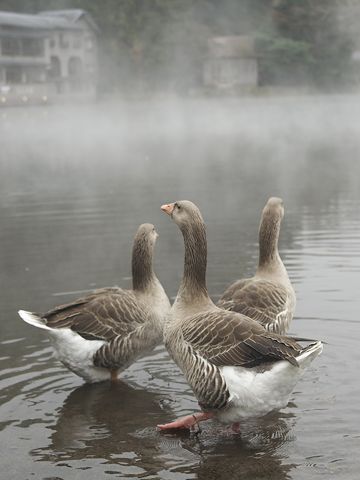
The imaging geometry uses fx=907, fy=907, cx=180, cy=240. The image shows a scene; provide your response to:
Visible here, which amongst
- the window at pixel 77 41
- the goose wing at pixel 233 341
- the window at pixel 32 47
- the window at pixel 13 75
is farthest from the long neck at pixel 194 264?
the window at pixel 77 41

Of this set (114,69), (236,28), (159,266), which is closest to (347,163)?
(159,266)

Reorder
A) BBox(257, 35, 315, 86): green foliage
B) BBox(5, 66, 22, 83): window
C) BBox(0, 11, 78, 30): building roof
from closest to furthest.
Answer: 1. BBox(0, 11, 78, 30): building roof
2. BBox(5, 66, 22, 83): window
3. BBox(257, 35, 315, 86): green foliage

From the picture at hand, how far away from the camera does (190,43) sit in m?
69.3

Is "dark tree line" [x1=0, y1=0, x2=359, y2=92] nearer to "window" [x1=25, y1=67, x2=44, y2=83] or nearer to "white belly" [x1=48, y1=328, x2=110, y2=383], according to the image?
"window" [x1=25, y1=67, x2=44, y2=83]

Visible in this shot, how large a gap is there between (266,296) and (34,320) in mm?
1843

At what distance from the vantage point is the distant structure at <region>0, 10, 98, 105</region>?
62.3m

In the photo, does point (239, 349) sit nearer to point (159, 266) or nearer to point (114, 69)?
point (159, 266)

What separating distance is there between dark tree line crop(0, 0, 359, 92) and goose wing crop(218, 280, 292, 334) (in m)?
58.7

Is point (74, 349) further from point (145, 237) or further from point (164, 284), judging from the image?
point (164, 284)

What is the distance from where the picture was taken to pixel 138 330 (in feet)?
23.6

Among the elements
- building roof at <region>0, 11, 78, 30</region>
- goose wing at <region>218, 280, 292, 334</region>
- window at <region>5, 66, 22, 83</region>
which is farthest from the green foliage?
goose wing at <region>218, 280, 292, 334</region>

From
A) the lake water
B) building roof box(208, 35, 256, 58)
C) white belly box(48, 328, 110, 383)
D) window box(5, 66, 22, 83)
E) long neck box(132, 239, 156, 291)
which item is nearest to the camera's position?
the lake water

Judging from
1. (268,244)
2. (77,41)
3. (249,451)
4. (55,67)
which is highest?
(77,41)

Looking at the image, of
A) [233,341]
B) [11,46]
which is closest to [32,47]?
[11,46]
